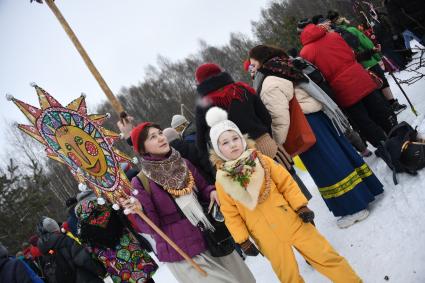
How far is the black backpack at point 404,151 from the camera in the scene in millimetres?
3410

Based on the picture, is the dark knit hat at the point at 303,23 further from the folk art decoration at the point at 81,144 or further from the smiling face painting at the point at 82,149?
the smiling face painting at the point at 82,149

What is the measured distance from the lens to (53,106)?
10.2ft

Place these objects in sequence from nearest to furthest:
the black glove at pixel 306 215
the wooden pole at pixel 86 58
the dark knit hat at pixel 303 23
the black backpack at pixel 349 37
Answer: the black glove at pixel 306 215 < the dark knit hat at pixel 303 23 < the black backpack at pixel 349 37 < the wooden pole at pixel 86 58

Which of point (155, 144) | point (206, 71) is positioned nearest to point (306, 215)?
point (155, 144)

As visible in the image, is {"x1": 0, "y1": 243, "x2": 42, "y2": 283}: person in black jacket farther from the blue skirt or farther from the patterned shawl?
the blue skirt

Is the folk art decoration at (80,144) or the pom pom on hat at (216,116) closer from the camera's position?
the pom pom on hat at (216,116)

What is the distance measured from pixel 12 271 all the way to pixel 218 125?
282cm

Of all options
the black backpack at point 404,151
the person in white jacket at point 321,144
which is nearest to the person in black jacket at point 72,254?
the person in white jacket at point 321,144

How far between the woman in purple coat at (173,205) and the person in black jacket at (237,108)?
449 mm

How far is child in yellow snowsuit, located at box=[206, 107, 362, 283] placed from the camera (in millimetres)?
2672

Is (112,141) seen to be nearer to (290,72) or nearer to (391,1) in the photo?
(290,72)

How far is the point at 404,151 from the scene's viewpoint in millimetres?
3510

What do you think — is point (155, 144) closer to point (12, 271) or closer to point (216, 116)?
point (216, 116)

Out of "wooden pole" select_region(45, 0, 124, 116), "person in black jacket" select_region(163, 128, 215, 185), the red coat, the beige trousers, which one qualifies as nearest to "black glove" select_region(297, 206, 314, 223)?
the beige trousers
